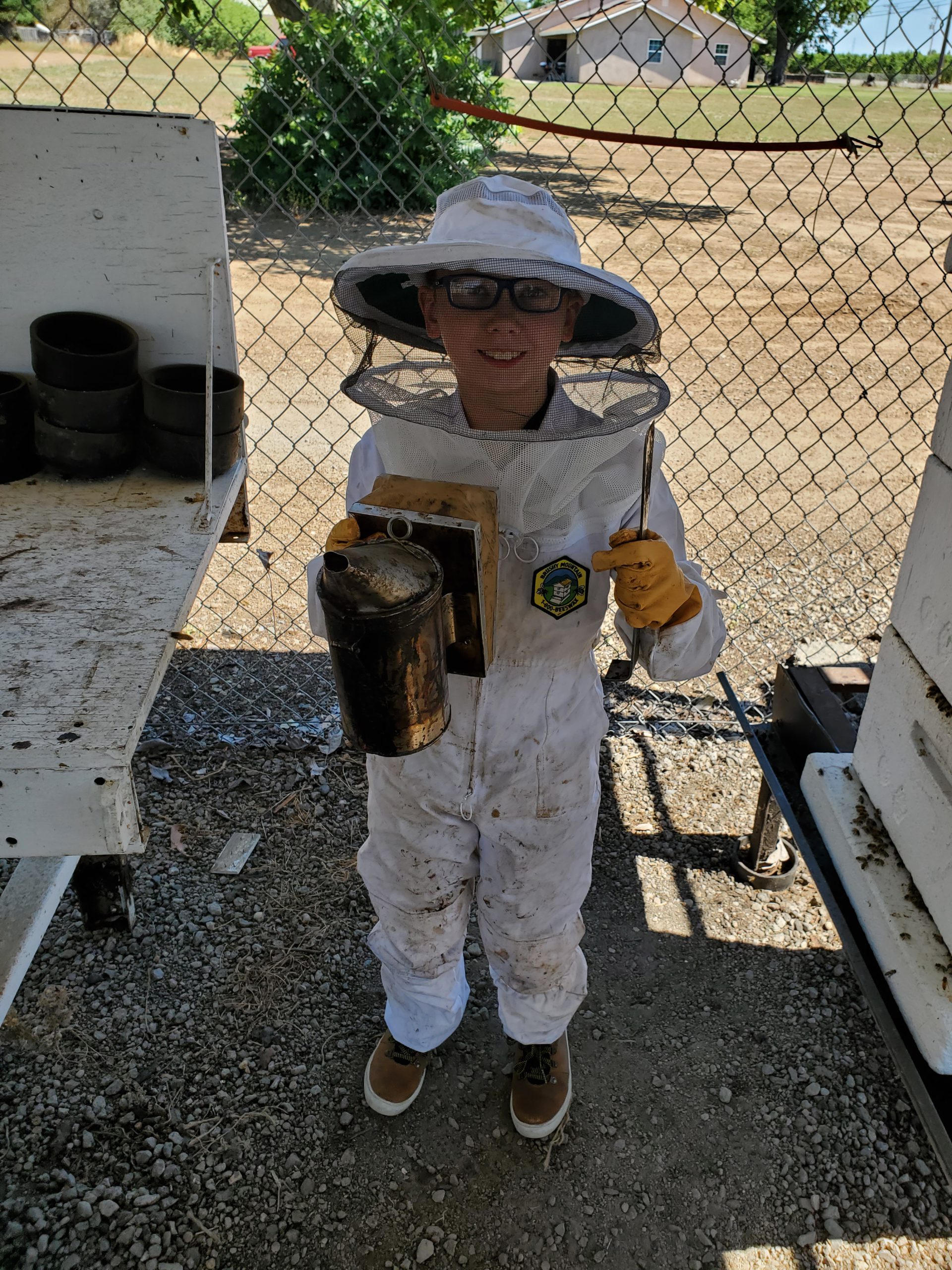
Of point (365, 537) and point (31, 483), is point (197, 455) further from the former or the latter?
point (365, 537)

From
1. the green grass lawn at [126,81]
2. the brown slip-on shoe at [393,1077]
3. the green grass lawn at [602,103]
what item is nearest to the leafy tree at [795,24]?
the brown slip-on shoe at [393,1077]

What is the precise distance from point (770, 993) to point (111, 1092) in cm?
169

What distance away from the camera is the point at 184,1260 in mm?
1863

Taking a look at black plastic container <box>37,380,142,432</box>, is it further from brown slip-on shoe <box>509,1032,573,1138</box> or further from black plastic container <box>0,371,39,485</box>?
brown slip-on shoe <box>509,1032,573,1138</box>

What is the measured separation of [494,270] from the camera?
139 cm

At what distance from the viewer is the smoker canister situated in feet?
4.07

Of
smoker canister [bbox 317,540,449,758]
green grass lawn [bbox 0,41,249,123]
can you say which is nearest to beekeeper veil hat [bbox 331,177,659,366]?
smoker canister [bbox 317,540,449,758]

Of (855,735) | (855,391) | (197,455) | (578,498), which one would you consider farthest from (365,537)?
(855,391)

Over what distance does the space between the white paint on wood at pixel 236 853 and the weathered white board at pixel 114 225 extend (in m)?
1.44

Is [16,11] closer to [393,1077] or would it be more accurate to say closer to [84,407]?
[84,407]

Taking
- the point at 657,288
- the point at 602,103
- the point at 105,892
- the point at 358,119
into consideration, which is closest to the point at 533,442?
the point at 105,892

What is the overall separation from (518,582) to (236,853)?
5.42 ft

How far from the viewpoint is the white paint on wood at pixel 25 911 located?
192 cm

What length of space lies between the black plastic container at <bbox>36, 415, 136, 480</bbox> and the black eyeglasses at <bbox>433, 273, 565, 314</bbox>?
1167 mm
